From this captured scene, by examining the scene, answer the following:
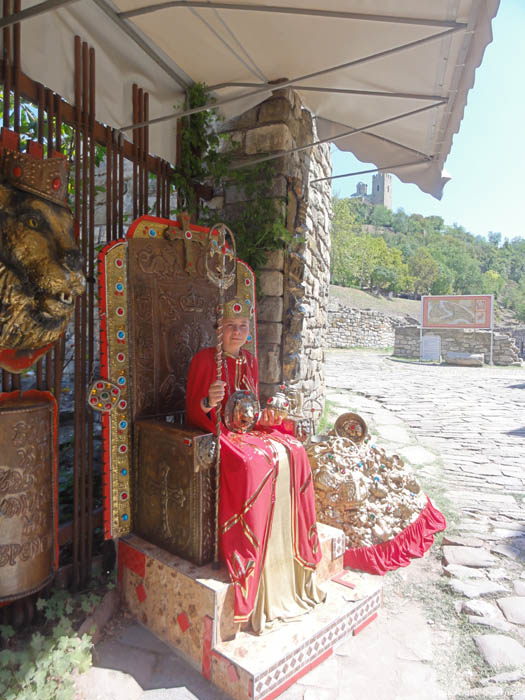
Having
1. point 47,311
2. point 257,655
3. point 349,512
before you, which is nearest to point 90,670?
point 257,655

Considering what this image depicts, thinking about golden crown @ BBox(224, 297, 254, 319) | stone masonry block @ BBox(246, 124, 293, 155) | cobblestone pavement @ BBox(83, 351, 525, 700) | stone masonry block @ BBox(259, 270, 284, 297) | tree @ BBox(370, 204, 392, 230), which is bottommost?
cobblestone pavement @ BBox(83, 351, 525, 700)

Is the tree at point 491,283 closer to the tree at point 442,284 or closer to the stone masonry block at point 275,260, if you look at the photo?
the tree at point 442,284

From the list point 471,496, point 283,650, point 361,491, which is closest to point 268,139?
point 361,491

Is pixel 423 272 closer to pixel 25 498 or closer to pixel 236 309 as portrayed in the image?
pixel 236 309

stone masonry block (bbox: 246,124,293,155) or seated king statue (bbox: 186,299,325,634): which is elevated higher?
stone masonry block (bbox: 246,124,293,155)

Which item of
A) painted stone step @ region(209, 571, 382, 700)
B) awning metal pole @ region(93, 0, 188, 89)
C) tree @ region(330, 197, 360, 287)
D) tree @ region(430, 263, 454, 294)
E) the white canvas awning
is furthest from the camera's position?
tree @ region(430, 263, 454, 294)

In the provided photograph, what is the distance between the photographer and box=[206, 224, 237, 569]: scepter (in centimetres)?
247

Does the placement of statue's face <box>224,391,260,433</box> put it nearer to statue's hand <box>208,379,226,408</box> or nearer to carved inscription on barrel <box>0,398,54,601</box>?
statue's hand <box>208,379,226,408</box>

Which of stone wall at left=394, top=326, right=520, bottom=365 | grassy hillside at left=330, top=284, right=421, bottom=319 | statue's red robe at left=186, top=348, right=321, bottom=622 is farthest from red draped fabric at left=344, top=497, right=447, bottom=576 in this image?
grassy hillside at left=330, top=284, right=421, bottom=319

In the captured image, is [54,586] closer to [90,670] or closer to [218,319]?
[90,670]

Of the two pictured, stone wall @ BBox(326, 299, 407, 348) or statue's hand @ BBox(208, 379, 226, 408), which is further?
stone wall @ BBox(326, 299, 407, 348)

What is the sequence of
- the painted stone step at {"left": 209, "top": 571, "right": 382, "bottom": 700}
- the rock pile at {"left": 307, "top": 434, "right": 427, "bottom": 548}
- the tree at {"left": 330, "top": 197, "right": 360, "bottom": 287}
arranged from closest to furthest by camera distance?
the painted stone step at {"left": 209, "top": 571, "right": 382, "bottom": 700} → the rock pile at {"left": 307, "top": 434, "right": 427, "bottom": 548} → the tree at {"left": 330, "top": 197, "right": 360, "bottom": 287}

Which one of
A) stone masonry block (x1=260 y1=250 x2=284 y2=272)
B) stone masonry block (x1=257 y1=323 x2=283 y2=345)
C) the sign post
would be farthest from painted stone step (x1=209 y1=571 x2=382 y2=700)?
the sign post

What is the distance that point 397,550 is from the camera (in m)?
3.63
